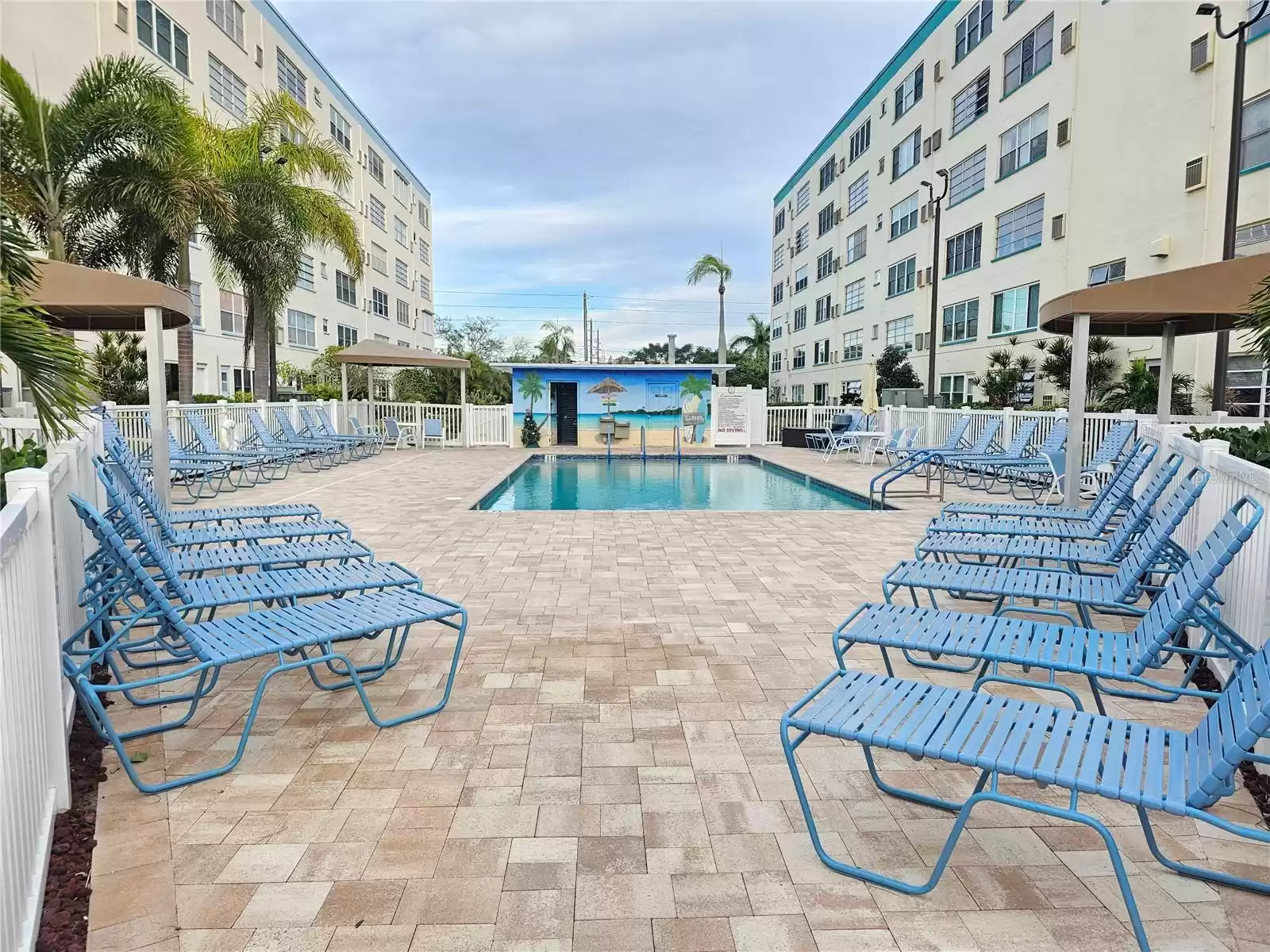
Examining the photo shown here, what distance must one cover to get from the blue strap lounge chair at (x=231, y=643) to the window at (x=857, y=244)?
113ft

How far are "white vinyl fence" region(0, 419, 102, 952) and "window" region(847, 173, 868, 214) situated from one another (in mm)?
36198

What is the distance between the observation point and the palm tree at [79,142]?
38.4 ft

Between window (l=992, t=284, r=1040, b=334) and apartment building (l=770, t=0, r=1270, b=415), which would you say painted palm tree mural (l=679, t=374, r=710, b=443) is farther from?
window (l=992, t=284, r=1040, b=334)

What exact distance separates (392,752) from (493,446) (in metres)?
19.3

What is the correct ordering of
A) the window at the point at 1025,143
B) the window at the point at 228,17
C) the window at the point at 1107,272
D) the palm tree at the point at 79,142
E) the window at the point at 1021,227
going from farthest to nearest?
the window at the point at 228,17, the window at the point at 1021,227, the window at the point at 1025,143, the window at the point at 1107,272, the palm tree at the point at 79,142

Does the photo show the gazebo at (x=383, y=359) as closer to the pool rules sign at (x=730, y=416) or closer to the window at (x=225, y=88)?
the pool rules sign at (x=730, y=416)

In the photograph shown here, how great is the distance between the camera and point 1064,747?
2295 mm

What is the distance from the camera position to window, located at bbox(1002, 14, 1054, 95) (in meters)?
21.0

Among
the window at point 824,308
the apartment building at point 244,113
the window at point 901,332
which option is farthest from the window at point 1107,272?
the apartment building at point 244,113

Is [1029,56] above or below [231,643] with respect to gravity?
above

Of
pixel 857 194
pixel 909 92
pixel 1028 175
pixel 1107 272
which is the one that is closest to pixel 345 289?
pixel 857 194

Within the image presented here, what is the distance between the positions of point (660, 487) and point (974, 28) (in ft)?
69.5

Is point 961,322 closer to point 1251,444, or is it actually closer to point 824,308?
point 824,308

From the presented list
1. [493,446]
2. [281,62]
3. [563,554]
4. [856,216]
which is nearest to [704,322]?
[856,216]
